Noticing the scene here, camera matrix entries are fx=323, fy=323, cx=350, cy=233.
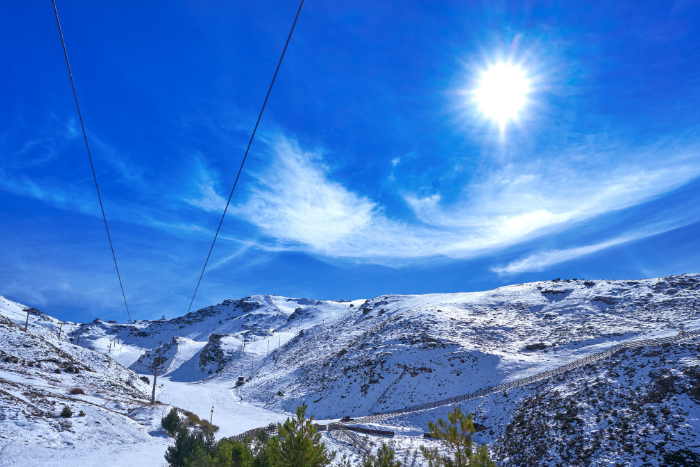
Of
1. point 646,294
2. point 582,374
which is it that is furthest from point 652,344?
point 646,294

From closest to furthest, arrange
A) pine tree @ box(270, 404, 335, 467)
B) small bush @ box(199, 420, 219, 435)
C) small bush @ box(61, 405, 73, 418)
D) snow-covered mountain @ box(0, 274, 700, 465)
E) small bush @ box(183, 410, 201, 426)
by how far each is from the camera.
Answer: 1. pine tree @ box(270, 404, 335, 467)
2. snow-covered mountain @ box(0, 274, 700, 465)
3. small bush @ box(61, 405, 73, 418)
4. small bush @ box(199, 420, 219, 435)
5. small bush @ box(183, 410, 201, 426)

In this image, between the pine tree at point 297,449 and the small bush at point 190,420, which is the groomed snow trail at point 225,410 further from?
the pine tree at point 297,449

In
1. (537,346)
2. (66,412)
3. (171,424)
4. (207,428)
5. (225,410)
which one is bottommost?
(225,410)

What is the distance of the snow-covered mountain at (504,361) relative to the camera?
2214cm

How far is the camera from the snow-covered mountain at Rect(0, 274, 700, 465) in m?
22.1

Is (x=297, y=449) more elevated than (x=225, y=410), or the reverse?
(x=297, y=449)

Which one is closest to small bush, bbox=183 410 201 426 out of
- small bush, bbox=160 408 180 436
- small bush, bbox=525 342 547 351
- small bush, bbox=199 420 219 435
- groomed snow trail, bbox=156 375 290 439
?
small bush, bbox=199 420 219 435

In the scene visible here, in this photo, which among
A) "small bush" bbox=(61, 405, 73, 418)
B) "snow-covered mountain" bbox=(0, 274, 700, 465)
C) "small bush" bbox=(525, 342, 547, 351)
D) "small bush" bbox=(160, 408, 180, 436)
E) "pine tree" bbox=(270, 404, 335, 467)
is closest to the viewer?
"pine tree" bbox=(270, 404, 335, 467)

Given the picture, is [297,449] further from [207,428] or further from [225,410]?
[225,410]

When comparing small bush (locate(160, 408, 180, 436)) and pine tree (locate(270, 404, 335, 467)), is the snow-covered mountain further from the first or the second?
small bush (locate(160, 408, 180, 436))

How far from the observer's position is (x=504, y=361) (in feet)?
140

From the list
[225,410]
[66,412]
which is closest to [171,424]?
[66,412]

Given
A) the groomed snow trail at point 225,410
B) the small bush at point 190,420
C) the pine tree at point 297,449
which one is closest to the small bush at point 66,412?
the small bush at point 190,420

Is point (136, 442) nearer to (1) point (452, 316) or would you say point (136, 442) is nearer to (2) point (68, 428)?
(2) point (68, 428)
